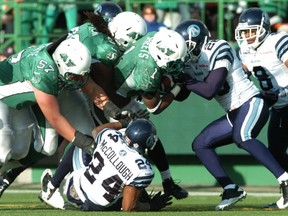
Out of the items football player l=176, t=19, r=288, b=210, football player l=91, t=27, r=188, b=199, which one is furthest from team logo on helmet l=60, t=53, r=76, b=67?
football player l=176, t=19, r=288, b=210

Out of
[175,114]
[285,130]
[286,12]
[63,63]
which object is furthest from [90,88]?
[286,12]

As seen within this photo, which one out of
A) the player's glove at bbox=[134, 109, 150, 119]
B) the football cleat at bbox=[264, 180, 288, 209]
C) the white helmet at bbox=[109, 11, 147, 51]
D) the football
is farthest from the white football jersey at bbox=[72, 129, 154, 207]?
the football cleat at bbox=[264, 180, 288, 209]

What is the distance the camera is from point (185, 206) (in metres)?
10.0

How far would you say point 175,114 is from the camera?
44.8ft

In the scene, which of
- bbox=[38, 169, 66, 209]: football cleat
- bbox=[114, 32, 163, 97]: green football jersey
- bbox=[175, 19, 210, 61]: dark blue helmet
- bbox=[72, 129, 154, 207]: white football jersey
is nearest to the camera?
bbox=[72, 129, 154, 207]: white football jersey

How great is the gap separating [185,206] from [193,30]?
178 cm

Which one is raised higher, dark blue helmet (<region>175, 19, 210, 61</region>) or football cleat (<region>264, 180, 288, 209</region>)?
dark blue helmet (<region>175, 19, 210, 61</region>)

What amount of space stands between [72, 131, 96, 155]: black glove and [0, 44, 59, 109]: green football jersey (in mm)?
433

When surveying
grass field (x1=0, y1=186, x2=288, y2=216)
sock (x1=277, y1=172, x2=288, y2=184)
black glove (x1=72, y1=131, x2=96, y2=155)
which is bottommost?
grass field (x1=0, y1=186, x2=288, y2=216)

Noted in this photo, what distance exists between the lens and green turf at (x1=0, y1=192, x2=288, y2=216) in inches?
345

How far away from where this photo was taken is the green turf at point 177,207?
28.8 feet

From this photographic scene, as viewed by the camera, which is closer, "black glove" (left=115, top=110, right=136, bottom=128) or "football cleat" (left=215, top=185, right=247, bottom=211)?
"black glove" (left=115, top=110, right=136, bottom=128)

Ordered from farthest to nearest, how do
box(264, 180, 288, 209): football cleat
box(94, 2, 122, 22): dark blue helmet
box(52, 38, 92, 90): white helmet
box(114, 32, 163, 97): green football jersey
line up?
box(94, 2, 122, 22): dark blue helmet < box(264, 180, 288, 209): football cleat < box(114, 32, 163, 97): green football jersey < box(52, 38, 92, 90): white helmet

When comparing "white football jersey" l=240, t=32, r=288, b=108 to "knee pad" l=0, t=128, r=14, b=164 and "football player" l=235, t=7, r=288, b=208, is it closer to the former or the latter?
"football player" l=235, t=7, r=288, b=208
